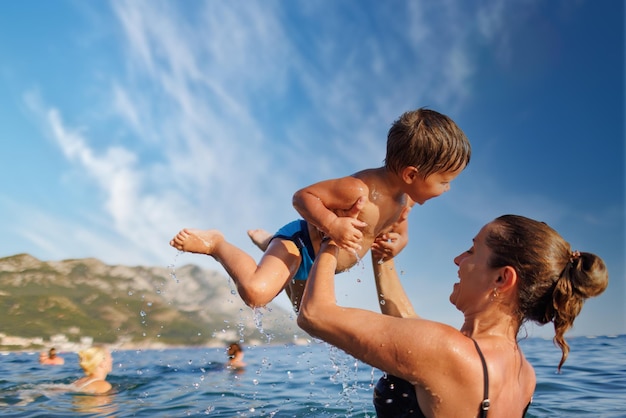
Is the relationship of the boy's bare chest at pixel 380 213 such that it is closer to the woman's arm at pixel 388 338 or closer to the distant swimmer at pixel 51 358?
the woman's arm at pixel 388 338

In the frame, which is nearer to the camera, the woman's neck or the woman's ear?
the woman's ear

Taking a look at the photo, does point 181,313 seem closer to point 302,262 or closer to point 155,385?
point 155,385

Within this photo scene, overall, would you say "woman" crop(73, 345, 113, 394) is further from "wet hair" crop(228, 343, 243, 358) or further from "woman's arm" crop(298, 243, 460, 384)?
"woman's arm" crop(298, 243, 460, 384)

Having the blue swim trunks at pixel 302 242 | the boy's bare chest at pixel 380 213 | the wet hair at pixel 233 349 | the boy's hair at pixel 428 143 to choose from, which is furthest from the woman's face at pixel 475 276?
the wet hair at pixel 233 349

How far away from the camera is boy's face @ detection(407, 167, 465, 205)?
14.8ft

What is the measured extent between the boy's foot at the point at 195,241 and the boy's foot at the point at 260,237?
58 centimetres

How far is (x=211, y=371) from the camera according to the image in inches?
583

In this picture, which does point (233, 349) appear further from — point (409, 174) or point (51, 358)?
point (409, 174)

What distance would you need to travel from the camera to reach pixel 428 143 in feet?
14.1

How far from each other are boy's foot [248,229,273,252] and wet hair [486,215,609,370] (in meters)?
2.69

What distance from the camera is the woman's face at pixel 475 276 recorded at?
3666 millimetres

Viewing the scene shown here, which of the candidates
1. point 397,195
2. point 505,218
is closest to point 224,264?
point 397,195

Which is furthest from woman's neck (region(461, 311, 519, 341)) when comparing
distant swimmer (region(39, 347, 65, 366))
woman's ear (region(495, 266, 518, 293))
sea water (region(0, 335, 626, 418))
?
distant swimmer (region(39, 347, 65, 366))

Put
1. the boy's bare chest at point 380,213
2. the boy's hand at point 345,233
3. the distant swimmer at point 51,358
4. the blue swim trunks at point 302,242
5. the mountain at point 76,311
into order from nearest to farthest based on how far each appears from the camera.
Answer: the boy's hand at point 345,233 < the boy's bare chest at point 380,213 < the blue swim trunks at point 302,242 < the distant swimmer at point 51,358 < the mountain at point 76,311
